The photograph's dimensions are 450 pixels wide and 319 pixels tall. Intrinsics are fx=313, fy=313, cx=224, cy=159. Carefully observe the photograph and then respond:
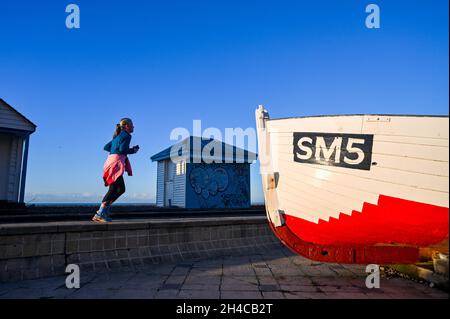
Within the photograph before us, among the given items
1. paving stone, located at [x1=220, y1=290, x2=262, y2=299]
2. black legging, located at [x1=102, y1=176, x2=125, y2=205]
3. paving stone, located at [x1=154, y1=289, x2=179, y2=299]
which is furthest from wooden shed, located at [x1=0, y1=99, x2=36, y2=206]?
paving stone, located at [x1=220, y1=290, x2=262, y2=299]

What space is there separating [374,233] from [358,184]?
831 millimetres

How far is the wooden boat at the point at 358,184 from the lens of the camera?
14.3 ft

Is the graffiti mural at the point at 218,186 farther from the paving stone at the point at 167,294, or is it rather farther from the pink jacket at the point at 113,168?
the paving stone at the point at 167,294

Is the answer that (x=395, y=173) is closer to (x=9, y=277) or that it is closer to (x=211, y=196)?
(x=9, y=277)

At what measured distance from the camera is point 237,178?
74.3ft

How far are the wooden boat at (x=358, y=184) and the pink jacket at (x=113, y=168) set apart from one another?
3.07m

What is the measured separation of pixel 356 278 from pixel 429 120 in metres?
3.09

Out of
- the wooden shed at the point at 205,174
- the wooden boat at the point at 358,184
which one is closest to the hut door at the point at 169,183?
the wooden shed at the point at 205,174

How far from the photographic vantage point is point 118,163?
22.1 feet

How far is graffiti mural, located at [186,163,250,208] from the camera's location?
20.9 m

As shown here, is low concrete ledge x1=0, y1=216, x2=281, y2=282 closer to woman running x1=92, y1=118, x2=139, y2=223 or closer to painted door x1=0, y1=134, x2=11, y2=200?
woman running x1=92, y1=118, x2=139, y2=223

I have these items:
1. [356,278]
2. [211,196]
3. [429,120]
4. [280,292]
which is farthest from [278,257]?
[211,196]

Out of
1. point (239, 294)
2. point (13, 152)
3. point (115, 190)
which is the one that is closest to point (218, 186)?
point (13, 152)
